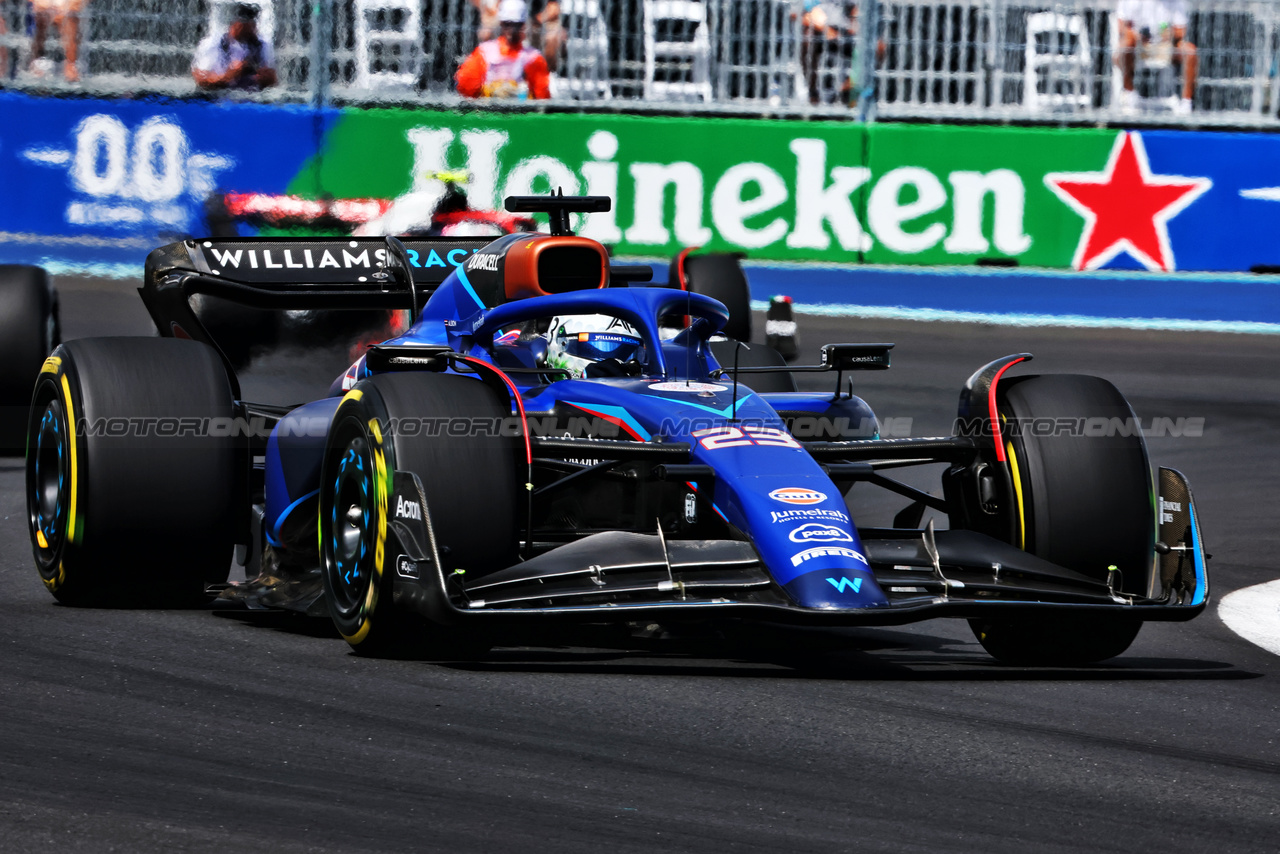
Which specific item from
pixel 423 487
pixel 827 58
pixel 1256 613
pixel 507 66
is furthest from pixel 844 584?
pixel 827 58

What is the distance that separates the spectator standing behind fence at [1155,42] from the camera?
1467 centimetres

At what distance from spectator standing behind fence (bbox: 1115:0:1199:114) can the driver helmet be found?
9.04 m

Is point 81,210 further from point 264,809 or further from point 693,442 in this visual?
point 264,809

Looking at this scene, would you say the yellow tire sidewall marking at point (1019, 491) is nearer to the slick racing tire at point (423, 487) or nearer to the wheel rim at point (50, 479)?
the slick racing tire at point (423, 487)

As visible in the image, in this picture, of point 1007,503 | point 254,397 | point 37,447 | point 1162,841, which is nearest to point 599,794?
point 1162,841

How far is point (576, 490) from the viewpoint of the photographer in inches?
244

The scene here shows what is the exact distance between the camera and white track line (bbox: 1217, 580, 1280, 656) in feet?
21.2

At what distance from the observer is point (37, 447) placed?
693 cm

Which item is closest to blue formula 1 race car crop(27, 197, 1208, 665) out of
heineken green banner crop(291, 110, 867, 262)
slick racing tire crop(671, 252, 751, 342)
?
slick racing tire crop(671, 252, 751, 342)

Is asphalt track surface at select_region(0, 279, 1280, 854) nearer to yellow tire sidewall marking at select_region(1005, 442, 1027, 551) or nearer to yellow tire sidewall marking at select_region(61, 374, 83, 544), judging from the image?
yellow tire sidewall marking at select_region(61, 374, 83, 544)

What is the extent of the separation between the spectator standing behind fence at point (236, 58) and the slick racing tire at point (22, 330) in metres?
5.25

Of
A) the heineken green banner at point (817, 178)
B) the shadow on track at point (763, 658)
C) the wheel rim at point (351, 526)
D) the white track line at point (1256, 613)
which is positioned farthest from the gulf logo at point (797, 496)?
the heineken green banner at point (817, 178)

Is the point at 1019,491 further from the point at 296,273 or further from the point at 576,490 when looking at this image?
the point at 296,273

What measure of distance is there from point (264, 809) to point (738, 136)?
37.1ft
